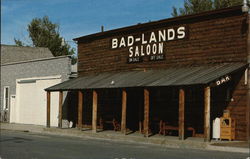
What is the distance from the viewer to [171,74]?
21203 millimetres

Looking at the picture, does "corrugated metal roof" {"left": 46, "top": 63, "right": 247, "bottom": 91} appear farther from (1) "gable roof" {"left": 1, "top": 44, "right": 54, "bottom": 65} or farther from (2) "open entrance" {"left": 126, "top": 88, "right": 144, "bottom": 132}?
(1) "gable roof" {"left": 1, "top": 44, "right": 54, "bottom": 65}

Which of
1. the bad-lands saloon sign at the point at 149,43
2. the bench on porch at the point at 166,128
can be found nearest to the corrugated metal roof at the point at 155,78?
the bad-lands saloon sign at the point at 149,43

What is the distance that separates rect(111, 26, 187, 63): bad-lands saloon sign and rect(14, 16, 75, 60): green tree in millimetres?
39470

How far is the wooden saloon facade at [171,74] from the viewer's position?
19.2m

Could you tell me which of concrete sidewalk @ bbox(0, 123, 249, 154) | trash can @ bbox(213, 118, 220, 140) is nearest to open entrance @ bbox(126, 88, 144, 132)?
concrete sidewalk @ bbox(0, 123, 249, 154)

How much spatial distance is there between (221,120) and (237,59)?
108 inches

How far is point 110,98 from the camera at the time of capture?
2638 cm

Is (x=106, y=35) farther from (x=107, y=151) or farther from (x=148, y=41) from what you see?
(x=107, y=151)

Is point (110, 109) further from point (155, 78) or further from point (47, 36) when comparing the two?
point (47, 36)

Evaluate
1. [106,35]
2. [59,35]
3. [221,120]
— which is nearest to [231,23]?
[221,120]

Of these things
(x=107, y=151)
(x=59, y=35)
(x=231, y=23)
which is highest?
(x=59, y=35)

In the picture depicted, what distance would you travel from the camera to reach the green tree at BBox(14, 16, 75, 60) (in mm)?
64188

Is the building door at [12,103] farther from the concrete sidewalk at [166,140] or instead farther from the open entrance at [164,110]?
the open entrance at [164,110]

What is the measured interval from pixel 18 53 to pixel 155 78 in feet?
81.9
